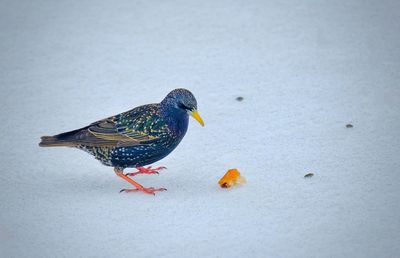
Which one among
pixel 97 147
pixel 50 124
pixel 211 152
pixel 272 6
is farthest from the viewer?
pixel 272 6

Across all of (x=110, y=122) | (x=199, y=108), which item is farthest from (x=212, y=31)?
(x=110, y=122)

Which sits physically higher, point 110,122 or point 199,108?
point 110,122

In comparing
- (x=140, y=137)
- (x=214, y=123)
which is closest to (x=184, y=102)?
(x=140, y=137)

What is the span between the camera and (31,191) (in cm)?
478

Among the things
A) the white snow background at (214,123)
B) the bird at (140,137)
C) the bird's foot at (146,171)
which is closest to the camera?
the white snow background at (214,123)

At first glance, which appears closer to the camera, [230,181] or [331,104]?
[230,181]

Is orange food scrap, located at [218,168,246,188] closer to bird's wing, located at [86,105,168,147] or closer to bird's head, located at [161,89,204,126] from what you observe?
bird's head, located at [161,89,204,126]

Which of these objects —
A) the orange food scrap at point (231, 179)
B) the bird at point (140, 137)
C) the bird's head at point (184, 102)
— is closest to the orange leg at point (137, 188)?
the bird at point (140, 137)

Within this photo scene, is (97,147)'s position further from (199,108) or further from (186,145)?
(199,108)

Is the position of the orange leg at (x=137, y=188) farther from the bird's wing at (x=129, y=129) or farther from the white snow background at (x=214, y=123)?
the bird's wing at (x=129, y=129)

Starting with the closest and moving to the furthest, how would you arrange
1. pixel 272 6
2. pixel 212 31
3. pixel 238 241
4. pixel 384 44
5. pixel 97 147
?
1. pixel 238 241
2. pixel 97 147
3. pixel 384 44
4. pixel 212 31
5. pixel 272 6

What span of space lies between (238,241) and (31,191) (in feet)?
5.29

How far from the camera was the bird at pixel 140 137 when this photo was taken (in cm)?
470

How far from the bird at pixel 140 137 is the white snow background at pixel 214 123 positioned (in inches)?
10.0
